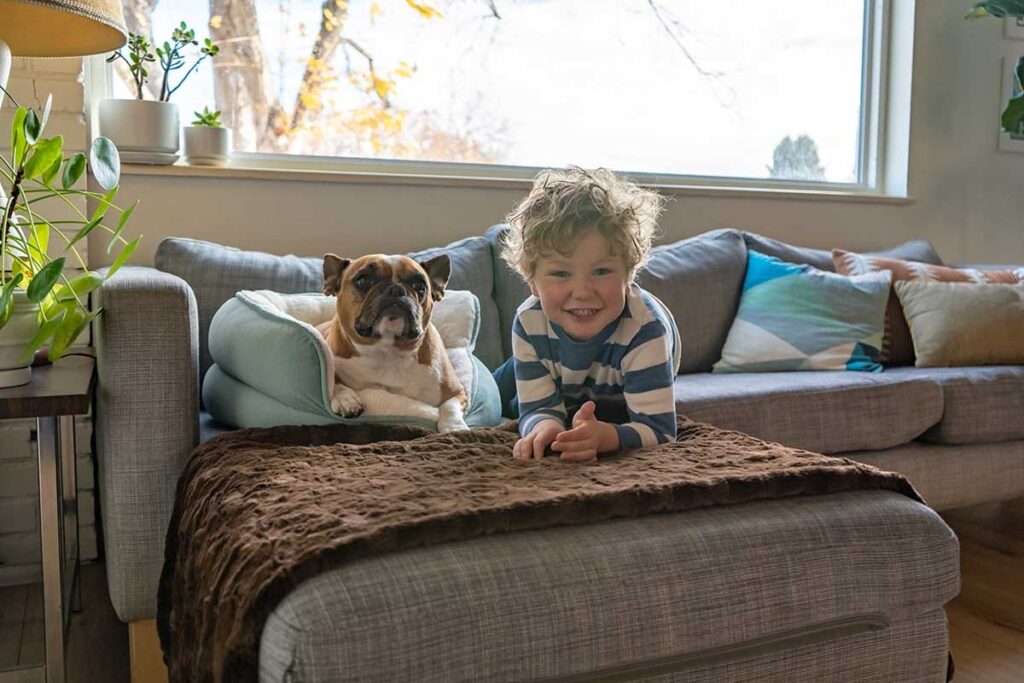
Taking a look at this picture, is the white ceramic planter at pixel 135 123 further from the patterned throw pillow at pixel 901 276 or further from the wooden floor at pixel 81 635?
the patterned throw pillow at pixel 901 276

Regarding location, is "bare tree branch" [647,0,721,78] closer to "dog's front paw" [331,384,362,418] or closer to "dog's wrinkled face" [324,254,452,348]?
"dog's wrinkled face" [324,254,452,348]

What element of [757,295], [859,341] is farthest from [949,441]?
[757,295]

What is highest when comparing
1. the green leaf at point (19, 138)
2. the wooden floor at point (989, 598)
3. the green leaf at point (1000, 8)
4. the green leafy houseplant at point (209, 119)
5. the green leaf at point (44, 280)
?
the green leaf at point (1000, 8)

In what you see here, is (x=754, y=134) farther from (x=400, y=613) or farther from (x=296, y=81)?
(x=400, y=613)

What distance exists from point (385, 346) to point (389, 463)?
0.35 m

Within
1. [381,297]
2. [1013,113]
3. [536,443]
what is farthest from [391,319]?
[1013,113]

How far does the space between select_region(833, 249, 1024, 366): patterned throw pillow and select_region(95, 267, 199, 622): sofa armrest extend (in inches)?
77.3

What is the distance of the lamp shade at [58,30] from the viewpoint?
5.76ft

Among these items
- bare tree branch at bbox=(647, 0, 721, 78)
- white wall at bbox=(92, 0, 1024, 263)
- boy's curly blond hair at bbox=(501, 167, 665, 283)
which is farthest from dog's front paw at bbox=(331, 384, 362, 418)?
bare tree branch at bbox=(647, 0, 721, 78)

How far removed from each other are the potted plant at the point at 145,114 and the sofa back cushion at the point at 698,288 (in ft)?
4.25

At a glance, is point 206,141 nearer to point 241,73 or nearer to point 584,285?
point 241,73

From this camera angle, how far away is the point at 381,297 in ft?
5.53

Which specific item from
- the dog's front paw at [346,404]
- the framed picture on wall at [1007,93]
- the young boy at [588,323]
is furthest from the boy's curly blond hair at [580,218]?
the framed picture on wall at [1007,93]

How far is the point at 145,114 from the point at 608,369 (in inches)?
57.0
